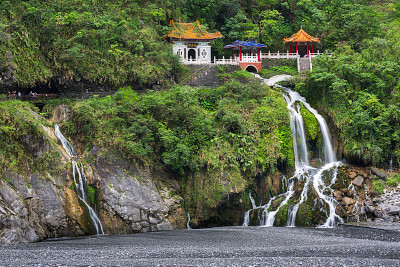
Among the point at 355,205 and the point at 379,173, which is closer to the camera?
the point at 355,205

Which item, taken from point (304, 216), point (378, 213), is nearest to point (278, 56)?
point (378, 213)

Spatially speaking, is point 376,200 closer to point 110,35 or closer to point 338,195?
point 338,195

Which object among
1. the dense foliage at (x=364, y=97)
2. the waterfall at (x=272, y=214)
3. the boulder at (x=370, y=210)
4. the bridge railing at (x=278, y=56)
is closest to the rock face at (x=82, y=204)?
the waterfall at (x=272, y=214)

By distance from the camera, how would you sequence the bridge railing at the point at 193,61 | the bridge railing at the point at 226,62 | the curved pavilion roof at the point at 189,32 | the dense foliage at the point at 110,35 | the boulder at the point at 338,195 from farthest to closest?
the curved pavilion roof at the point at 189,32 < the bridge railing at the point at 226,62 < the bridge railing at the point at 193,61 < the dense foliage at the point at 110,35 < the boulder at the point at 338,195

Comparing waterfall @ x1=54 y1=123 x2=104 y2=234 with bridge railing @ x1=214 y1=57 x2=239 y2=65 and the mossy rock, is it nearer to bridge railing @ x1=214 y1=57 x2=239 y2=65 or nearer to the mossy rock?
the mossy rock

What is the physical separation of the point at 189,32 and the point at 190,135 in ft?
52.2

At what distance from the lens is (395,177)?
1115 inches

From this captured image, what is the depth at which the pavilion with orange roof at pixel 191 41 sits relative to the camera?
39781mm

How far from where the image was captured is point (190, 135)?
1086 inches

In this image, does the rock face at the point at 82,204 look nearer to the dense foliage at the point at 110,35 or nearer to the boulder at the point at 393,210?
the dense foliage at the point at 110,35

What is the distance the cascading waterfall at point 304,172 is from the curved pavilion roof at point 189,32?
10.4m

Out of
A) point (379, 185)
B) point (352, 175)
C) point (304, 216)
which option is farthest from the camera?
point (352, 175)

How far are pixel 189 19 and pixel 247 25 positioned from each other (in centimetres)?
592

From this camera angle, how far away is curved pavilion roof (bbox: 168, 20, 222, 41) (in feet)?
130
